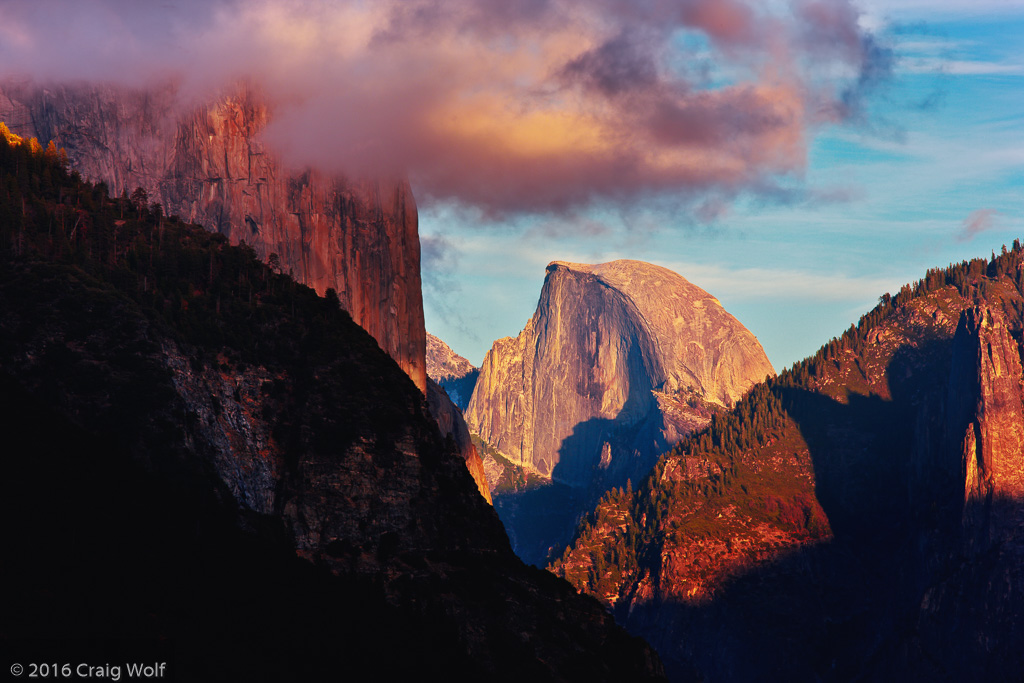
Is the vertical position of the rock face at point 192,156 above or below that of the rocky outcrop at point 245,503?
above

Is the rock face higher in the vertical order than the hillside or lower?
higher

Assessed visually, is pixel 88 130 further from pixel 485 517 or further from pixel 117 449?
pixel 485 517

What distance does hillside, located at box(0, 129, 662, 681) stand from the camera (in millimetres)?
112438

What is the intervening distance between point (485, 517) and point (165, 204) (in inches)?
2776

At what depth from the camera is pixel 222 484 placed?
140 metres

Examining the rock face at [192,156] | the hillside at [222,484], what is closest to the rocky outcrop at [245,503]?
the hillside at [222,484]

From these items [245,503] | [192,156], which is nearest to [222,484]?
[245,503]

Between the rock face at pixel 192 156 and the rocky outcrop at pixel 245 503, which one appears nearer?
the rocky outcrop at pixel 245 503

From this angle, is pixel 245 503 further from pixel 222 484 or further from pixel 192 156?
pixel 192 156

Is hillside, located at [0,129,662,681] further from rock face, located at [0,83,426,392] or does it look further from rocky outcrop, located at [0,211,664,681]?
rock face, located at [0,83,426,392]

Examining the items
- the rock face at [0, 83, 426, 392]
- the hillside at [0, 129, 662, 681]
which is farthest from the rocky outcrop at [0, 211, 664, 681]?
the rock face at [0, 83, 426, 392]

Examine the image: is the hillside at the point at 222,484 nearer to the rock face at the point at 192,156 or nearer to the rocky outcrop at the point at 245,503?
the rocky outcrop at the point at 245,503

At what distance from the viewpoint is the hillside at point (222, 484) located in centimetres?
11244

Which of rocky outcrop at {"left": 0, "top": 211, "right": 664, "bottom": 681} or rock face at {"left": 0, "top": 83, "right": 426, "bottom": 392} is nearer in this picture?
rocky outcrop at {"left": 0, "top": 211, "right": 664, "bottom": 681}
